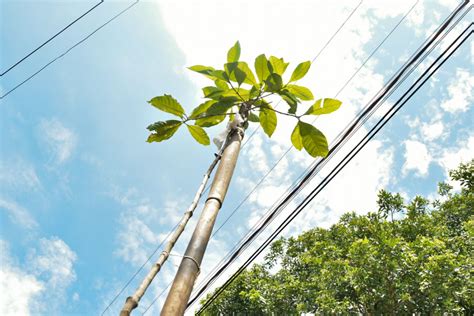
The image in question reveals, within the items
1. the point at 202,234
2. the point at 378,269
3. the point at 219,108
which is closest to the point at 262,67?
the point at 219,108

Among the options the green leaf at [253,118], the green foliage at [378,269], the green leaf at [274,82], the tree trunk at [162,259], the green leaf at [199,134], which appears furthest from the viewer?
the green foliage at [378,269]

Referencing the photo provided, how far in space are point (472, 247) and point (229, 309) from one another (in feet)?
23.7

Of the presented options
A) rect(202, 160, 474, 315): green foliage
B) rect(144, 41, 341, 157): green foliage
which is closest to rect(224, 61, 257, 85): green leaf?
rect(144, 41, 341, 157): green foliage

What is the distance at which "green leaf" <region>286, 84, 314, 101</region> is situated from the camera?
186 cm

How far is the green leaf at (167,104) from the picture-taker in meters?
1.74

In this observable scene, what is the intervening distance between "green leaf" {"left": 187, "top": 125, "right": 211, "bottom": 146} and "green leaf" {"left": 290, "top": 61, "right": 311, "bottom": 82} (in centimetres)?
57

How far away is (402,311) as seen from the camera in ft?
26.6

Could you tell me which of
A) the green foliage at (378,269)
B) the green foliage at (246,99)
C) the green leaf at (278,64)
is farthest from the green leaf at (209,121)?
the green foliage at (378,269)

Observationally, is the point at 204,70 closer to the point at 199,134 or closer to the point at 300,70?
the point at 199,134

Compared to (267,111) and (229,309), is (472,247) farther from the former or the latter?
(267,111)

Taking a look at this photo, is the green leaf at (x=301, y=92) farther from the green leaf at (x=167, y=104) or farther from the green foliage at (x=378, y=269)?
the green foliage at (x=378, y=269)

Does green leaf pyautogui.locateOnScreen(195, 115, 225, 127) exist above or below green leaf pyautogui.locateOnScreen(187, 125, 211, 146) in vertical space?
above

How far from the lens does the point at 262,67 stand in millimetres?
1789

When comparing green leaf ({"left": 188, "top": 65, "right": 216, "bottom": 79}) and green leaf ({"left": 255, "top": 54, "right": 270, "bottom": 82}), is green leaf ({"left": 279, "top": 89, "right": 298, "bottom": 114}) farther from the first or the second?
green leaf ({"left": 188, "top": 65, "right": 216, "bottom": 79})
